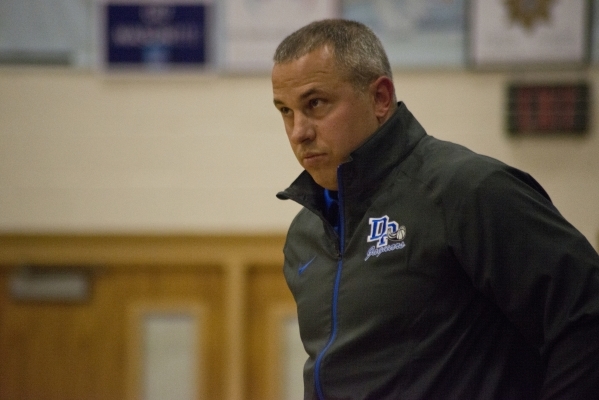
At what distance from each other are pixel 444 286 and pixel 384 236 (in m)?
0.13

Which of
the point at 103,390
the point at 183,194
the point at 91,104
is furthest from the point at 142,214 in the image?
the point at 103,390

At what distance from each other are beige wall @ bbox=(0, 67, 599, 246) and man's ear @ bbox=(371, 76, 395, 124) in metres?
2.37

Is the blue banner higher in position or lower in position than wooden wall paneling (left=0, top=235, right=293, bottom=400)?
higher

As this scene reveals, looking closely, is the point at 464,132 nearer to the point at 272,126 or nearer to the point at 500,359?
the point at 272,126

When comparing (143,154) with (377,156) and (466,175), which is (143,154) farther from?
(466,175)

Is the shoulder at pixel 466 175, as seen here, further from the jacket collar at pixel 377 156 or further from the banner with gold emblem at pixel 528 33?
the banner with gold emblem at pixel 528 33

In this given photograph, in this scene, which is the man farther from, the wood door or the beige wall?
the wood door

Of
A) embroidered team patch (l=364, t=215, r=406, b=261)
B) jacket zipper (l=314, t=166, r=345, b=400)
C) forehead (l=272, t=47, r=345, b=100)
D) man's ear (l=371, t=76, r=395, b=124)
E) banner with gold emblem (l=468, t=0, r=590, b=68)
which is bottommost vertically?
jacket zipper (l=314, t=166, r=345, b=400)

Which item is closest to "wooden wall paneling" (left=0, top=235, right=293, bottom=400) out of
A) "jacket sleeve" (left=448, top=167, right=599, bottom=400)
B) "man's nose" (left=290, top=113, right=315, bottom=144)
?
"man's nose" (left=290, top=113, right=315, bottom=144)

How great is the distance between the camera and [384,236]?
3.93ft

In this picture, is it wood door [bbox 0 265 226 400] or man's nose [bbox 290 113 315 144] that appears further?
wood door [bbox 0 265 226 400]

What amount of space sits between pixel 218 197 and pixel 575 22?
1941 mm

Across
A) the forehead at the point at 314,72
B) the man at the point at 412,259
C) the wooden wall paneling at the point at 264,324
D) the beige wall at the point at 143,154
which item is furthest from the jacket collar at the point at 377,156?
the wooden wall paneling at the point at 264,324

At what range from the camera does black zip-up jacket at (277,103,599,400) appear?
1024mm
